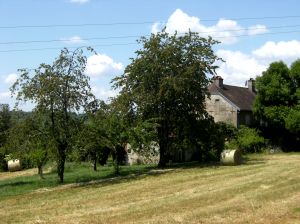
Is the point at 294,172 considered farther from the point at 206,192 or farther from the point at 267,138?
the point at 267,138

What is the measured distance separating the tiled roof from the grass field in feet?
111

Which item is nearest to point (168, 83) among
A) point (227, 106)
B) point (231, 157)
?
point (231, 157)

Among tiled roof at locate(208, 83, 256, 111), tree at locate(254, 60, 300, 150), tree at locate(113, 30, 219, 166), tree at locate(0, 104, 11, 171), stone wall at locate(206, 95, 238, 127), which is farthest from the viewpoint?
tiled roof at locate(208, 83, 256, 111)

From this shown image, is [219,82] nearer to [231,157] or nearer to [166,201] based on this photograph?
[231,157]

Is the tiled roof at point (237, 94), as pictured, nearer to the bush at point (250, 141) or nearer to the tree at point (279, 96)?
the tree at point (279, 96)

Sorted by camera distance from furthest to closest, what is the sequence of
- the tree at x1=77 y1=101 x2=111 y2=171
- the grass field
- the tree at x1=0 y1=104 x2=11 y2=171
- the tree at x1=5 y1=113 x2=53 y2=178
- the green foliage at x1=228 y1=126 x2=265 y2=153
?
the green foliage at x1=228 y1=126 x2=265 y2=153, the tree at x1=0 y1=104 x2=11 y2=171, the tree at x1=77 y1=101 x2=111 y2=171, the tree at x1=5 y1=113 x2=53 y2=178, the grass field

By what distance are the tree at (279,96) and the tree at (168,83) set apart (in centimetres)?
1960

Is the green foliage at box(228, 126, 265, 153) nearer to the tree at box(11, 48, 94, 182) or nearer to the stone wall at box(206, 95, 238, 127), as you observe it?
the stone wall at box(206, 95, 238, 127)

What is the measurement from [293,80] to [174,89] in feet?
82.7

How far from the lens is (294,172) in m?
27.1

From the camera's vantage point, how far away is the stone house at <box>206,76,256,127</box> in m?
60.2

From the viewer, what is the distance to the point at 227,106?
6053 centimetres

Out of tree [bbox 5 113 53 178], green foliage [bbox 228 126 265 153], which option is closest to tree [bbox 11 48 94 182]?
tree [bbox 5 113 53 178]

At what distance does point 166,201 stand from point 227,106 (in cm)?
4365
